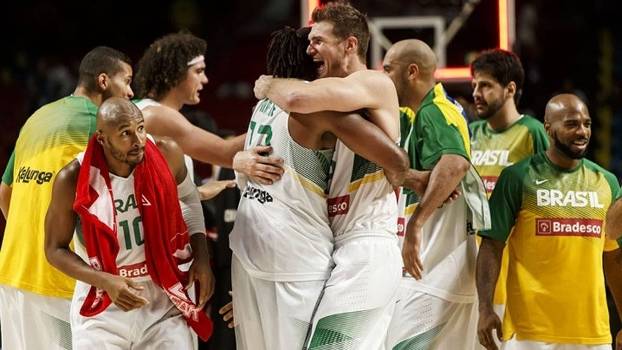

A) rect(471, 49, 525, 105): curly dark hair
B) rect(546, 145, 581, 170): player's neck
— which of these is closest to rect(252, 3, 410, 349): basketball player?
rect(546, 145, 581, 170): player's neck

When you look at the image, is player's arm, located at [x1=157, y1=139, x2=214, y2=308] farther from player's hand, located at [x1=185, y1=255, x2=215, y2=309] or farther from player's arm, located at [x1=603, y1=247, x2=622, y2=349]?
player's arm, located at [x1=603, y1=247, x2=622, y2=349]

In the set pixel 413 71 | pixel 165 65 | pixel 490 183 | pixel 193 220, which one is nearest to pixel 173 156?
pixel 193 220

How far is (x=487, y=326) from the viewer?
5152 millimetres

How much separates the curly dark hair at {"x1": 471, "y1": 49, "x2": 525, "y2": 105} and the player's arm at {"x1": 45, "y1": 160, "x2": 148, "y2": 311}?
2.75 metres

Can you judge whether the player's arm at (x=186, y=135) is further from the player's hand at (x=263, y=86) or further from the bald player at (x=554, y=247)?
the bald player at (x=554, y=247)

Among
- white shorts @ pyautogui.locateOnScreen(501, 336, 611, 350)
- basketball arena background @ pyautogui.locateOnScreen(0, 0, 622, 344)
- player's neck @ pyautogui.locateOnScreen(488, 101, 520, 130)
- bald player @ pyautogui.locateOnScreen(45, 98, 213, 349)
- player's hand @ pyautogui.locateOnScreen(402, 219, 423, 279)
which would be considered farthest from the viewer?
basketball arena background @ pyautogui.locateOnScreen(0, 0, 622, 344)

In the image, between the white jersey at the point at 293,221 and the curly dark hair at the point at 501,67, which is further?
the curly dark hair at the point at 501,67

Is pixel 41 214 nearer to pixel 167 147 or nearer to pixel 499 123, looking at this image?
pixel 167 147

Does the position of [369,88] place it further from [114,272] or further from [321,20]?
[114,272]

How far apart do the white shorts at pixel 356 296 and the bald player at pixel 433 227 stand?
0.76 metres

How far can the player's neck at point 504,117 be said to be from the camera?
6.19m

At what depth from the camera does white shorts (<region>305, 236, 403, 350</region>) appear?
426 cm

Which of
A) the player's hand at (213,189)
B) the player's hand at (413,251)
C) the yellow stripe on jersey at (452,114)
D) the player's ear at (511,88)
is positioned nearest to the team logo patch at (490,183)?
the player's ear at (511,88)

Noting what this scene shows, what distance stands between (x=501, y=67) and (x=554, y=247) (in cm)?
143
